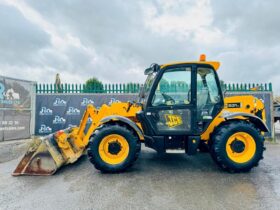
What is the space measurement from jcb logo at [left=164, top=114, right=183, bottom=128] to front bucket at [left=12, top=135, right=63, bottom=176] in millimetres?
2470

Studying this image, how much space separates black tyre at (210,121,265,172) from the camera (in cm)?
508

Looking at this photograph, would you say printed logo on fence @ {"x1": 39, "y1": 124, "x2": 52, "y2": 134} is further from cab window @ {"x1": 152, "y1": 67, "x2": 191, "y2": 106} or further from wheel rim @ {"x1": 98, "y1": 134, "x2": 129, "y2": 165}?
cab window @ {"x1": 152, "y1": 67, "x2": 191, "y2": 106}

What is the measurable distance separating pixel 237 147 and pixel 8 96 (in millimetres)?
8922

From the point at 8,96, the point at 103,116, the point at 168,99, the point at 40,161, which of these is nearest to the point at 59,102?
the point at 8,96

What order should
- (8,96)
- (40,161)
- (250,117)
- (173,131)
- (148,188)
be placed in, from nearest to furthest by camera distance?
1. (148,188)
2. (40,161)
3. (173,131)
4. (250,117)
5. (8,96)

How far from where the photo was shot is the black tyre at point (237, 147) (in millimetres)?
5078

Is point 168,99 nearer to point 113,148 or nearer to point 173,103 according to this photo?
point 173,103

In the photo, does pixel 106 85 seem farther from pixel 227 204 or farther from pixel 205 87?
pixel 227 204

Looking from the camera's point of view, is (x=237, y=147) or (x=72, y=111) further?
(x=72, y=111)

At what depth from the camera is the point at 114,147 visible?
5.12 m

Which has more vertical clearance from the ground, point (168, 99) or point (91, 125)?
point (168, 99)

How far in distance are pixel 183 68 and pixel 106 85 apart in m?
6.24

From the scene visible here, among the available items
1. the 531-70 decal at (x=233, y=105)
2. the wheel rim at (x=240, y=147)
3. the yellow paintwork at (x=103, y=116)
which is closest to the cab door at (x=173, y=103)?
the yellow paintwork at (x=103, y=116)

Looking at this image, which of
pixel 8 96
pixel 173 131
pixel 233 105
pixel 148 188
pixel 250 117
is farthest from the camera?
pixel 8 96
